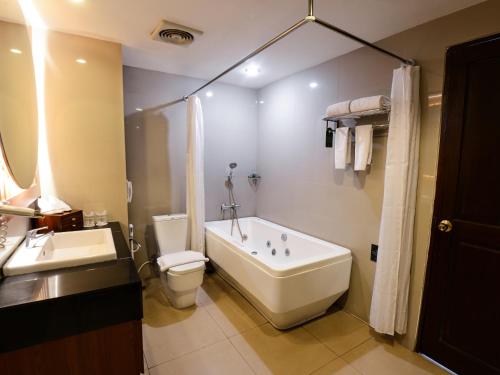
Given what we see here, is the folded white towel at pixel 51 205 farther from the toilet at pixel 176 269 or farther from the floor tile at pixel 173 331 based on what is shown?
the floor tile at pixel 173 331

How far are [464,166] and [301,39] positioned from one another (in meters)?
1.52

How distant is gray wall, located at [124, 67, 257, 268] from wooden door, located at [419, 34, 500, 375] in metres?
2.30

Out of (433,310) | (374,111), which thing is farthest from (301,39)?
(433,310)

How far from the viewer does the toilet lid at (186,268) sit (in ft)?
8.04

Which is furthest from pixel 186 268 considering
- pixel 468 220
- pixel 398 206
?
pixel 468 220

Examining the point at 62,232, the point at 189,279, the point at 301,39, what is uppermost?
the point at 301,39

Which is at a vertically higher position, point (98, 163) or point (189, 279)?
point (98, 163)

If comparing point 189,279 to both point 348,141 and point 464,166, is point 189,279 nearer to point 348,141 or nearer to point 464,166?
point 348,141

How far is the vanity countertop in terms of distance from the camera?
3.41 ft

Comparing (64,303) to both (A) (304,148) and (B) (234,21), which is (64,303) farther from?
(A) (304,148)

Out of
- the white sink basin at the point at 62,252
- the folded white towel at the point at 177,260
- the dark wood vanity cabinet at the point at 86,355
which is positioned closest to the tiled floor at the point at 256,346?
the folded white towel at the point at 177,260

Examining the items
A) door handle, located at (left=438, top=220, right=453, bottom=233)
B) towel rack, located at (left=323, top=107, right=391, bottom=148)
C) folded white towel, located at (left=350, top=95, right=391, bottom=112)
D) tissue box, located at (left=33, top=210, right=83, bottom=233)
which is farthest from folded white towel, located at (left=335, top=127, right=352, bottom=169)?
Result: tissue box, located at (left=33, top=210, right=83, bottom=233)

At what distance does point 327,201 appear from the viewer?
2.67 meters

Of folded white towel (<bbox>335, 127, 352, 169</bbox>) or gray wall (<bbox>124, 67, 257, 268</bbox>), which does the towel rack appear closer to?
folded white towel (<bbox>335, 127, 352, 169</bbox>)
